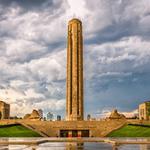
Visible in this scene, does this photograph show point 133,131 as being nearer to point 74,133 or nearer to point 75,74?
point 74,133

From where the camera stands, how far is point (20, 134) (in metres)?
82.7

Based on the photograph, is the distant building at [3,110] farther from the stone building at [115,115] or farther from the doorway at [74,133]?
the stone building at [115,115]

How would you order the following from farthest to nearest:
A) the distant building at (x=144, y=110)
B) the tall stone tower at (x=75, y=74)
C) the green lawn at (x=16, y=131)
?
1. the distant building at (x=144, y=110)
2. the tall stone tower at (x=75, y=74)
3. the green lawn at (x=16, y=131)

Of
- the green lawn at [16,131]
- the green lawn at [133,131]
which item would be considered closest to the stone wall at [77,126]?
the green lawn at [133,131]

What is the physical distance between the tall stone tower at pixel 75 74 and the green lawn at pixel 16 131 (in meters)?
22.6

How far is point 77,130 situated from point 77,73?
21789 mm

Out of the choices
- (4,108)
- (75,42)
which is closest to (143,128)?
(75,42)

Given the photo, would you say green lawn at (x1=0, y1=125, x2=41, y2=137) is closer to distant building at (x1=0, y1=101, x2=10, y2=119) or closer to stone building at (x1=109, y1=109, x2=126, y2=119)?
stone building at (x1=109, y1=109, x2=126, y2=119)

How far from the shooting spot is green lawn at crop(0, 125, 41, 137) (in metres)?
81.2

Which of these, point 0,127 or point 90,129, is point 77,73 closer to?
point 90,129

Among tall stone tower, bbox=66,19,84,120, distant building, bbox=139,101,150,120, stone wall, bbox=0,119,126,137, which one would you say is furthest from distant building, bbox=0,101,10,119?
distant building, bbox=139,101,150,120

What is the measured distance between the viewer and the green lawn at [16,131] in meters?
81.2

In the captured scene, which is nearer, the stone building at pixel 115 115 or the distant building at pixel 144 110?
the stone building at pixel 115 115

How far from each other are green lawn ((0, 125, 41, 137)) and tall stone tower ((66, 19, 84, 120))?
2259 centimetres
